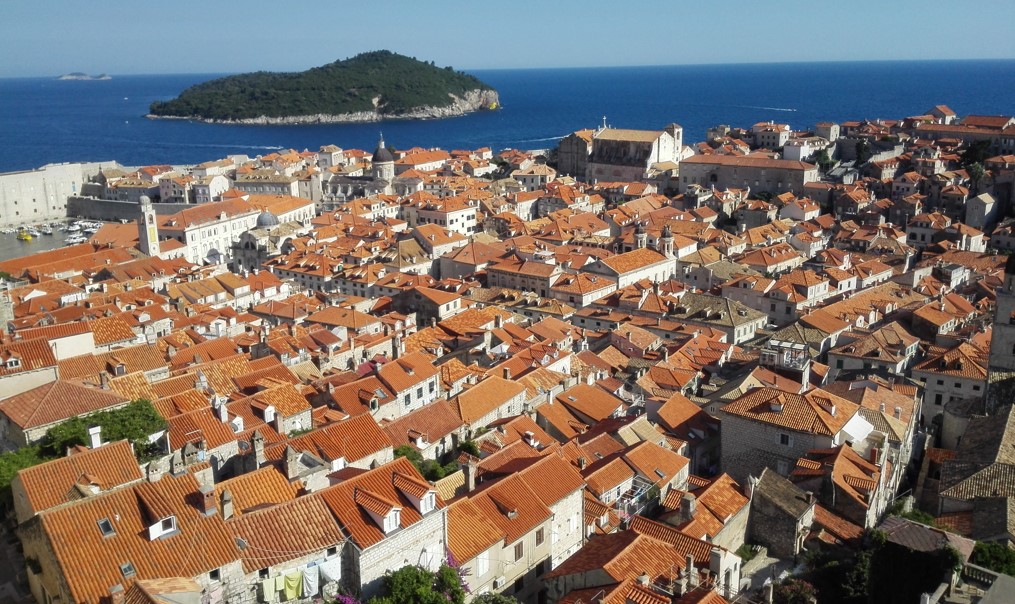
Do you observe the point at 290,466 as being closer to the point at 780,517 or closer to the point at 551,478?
the point at 551,478

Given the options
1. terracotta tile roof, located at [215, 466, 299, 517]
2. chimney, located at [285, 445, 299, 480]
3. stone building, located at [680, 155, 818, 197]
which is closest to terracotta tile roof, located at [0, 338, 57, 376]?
terracotta tile roof, located at [215, 466, 299, 517]

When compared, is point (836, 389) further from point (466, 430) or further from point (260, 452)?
point (260, 452)

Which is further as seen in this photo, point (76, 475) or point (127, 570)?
point (76, 475)

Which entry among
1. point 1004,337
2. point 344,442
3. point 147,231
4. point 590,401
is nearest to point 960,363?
point 1004,337

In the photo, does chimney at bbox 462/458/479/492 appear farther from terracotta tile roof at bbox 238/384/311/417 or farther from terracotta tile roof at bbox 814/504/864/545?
terracotta tile roof at bbox 814/504/864/545

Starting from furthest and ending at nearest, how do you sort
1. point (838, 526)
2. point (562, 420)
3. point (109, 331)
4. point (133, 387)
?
point (109, 331)
point (562, 420)
point (133, 387)
point (838, 526)
